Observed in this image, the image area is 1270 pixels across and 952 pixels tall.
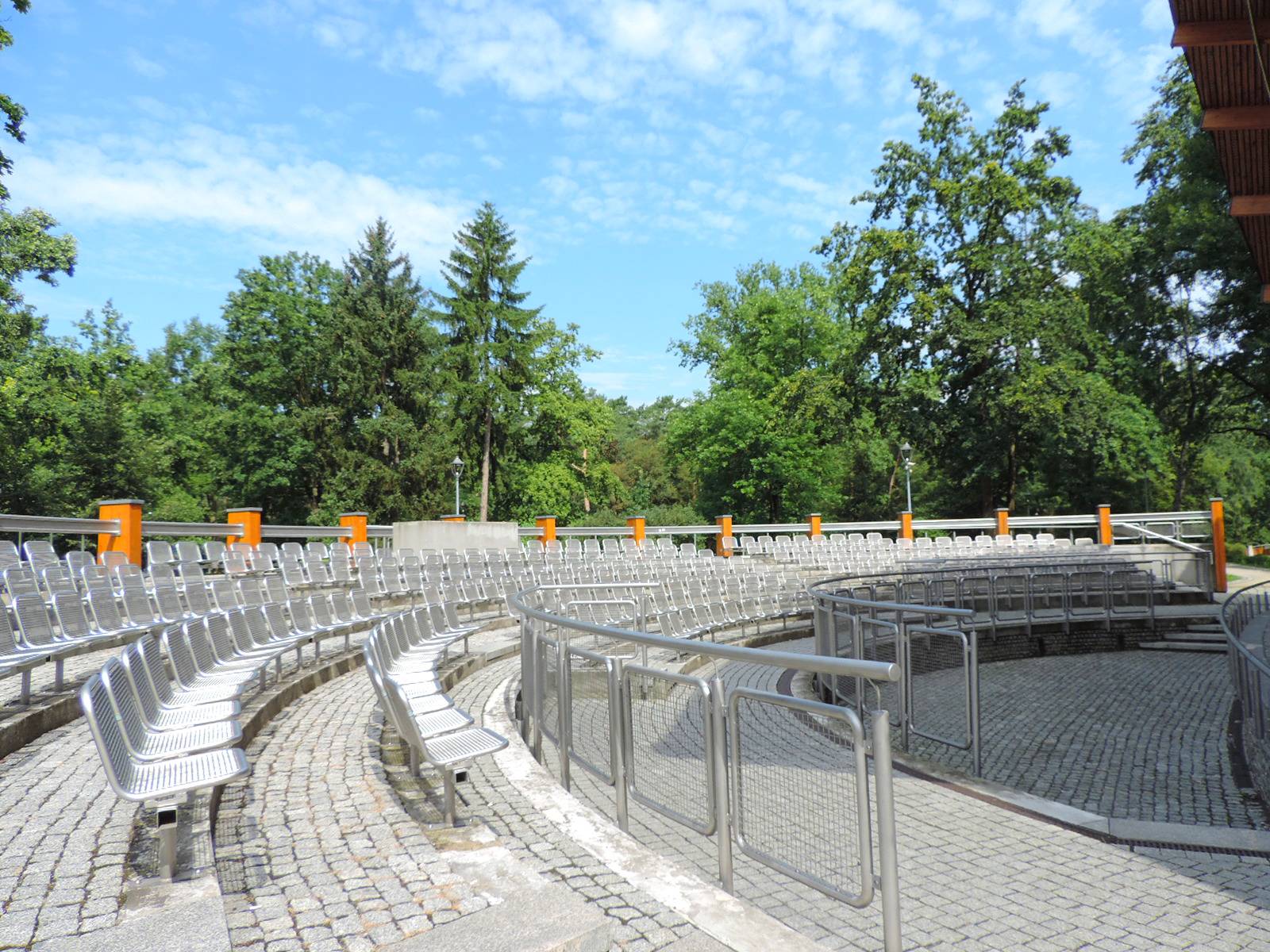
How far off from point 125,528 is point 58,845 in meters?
11.7

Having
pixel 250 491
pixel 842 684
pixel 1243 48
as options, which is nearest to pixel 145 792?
pixel 842 684

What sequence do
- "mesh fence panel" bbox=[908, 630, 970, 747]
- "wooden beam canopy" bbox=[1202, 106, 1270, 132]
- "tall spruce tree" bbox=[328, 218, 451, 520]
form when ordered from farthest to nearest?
"tall spruce tree" bbox=[328, 218, 451, 520], "wooden beam canopy" bbox=[1202, 106, 1270, 132], "mesh fence panel" bbox=[908, 630, 970, 747]

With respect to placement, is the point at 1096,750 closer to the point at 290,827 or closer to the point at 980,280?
the point at 290,827

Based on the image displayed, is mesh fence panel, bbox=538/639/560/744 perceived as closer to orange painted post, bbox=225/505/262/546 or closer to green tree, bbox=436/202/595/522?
orange painted post, bbox=225/505/262/546

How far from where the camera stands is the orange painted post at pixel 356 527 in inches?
803

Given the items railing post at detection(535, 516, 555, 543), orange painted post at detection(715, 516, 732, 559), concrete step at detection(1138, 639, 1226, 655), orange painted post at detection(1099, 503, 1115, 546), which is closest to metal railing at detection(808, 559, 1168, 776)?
concrete step at detection(1138, 639, 1226, 655)

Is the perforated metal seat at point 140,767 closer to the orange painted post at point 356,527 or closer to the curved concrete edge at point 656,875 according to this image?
the curved concrete edge at point 656,875

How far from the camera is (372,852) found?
12.7 ft

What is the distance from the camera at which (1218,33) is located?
10070 mm

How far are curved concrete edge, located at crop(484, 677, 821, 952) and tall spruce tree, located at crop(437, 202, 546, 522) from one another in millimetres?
38699

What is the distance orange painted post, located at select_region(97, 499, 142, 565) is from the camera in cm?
1395

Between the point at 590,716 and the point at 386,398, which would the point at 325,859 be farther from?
the point at 386,398

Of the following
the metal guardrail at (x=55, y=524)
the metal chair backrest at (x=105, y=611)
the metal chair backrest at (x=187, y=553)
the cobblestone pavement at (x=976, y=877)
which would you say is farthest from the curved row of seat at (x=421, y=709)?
the metal chair backrest at (x=187, y=553)

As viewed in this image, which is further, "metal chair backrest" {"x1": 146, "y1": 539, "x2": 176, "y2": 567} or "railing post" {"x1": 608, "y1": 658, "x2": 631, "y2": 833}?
"metal chair backrest" {"x1": 146, "y1": 539, "x2": 176, "y2": 567}
